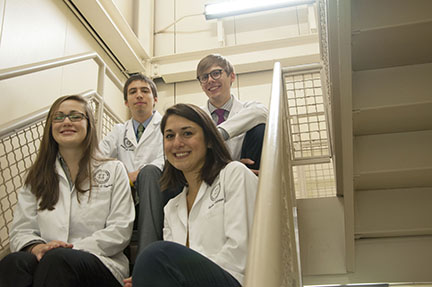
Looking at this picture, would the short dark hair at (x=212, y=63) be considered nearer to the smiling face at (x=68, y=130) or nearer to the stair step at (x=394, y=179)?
the smiling face at (x=68, y=130)

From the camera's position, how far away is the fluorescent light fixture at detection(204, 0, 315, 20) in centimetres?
483

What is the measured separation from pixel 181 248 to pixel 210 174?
0.42 meters

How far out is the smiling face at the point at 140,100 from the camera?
2496mm

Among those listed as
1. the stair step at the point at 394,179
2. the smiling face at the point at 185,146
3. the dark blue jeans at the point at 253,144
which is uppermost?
the dark blue jeans at the point at 253,144

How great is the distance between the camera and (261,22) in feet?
17.0

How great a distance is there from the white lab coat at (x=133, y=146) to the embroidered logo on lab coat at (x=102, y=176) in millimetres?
544

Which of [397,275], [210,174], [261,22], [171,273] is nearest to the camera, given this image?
[171,273]

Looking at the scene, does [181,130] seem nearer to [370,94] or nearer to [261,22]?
[370,94]

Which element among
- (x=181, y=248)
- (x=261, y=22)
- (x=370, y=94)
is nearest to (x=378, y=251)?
(x=370, y=94)

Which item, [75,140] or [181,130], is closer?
[181,130]

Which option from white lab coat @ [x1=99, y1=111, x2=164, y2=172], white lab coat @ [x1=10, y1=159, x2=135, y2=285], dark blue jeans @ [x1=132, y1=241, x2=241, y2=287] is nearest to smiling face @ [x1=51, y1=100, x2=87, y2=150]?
white lab coat @ [x1=10, y1=159, x2=135, y2=285]

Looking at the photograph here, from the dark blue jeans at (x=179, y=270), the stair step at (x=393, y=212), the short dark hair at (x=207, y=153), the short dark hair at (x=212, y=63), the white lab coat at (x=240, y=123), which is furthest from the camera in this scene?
the short dark hair at (x=212, y=63)

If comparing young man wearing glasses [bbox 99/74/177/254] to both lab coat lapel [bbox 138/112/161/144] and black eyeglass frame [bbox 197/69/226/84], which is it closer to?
lab coat lapel [bbox 138/112/161/144]

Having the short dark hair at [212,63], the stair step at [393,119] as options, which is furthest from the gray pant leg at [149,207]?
the stair step at [393,119]
